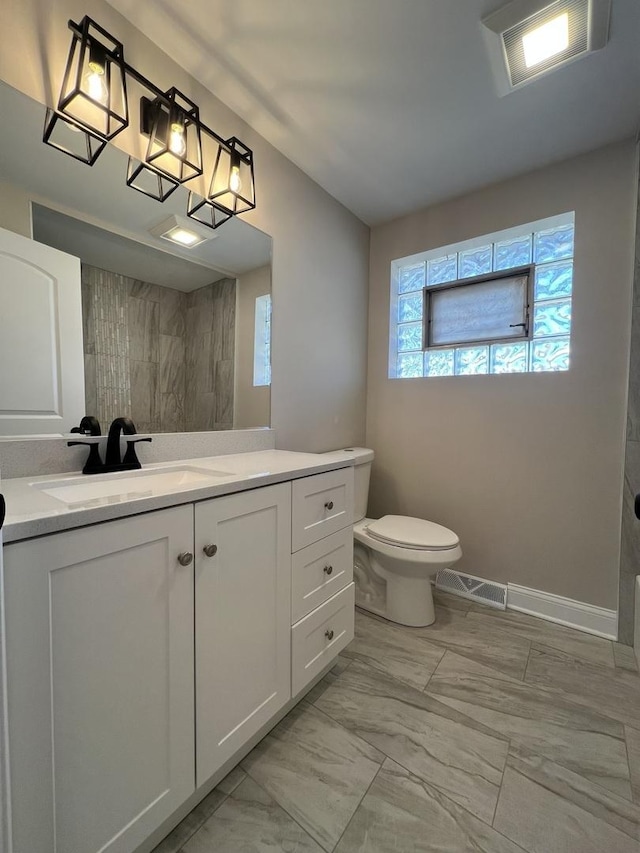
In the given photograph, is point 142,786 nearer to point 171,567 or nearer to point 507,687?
point 171,567

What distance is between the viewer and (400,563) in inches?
67.6

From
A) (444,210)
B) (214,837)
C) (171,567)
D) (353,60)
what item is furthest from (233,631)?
(444,210)

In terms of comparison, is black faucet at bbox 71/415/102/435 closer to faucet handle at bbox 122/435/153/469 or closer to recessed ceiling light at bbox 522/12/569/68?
faucet handle at bbox 122/435/153/469

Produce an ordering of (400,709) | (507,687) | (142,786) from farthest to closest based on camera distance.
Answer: (507,687) < (400,709) < (142,786)

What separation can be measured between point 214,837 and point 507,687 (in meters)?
1.13

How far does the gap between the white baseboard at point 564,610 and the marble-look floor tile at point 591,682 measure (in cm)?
25

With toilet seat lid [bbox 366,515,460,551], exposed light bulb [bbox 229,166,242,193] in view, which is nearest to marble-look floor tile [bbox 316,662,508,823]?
toilet seat lid [bbox 366,515,460,551]

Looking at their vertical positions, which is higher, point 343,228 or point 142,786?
point 343,228

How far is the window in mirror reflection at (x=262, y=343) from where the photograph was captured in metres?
1.65

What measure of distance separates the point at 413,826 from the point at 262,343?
1702 mm

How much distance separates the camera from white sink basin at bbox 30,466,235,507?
888 millimetres

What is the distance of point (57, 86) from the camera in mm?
1034

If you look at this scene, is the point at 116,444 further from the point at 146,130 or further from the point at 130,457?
the point at 146,130

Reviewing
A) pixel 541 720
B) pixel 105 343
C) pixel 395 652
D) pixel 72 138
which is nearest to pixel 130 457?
pixel 105 343
